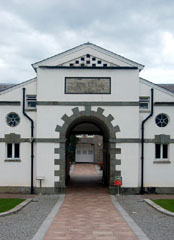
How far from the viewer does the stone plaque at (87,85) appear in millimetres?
18734

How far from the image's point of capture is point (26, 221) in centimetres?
1177

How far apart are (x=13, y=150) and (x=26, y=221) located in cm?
770

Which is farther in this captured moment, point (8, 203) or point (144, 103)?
point (144, 103)

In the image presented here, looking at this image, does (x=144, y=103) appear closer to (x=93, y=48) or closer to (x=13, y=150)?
(x=93, y=48)

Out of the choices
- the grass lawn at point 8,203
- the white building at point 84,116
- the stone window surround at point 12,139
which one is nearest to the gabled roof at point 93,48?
the white building at point 84,116

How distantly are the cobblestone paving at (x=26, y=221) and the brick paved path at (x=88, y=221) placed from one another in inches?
21.5

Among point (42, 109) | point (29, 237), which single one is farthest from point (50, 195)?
point (29, 237)

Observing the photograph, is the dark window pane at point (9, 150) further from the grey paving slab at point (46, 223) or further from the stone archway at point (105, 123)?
the grey paving slab at point (46, 223)

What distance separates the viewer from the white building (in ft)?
61.2

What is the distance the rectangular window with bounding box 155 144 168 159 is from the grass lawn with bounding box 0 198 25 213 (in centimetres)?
769

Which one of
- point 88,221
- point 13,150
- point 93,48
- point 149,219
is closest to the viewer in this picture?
point 88,221

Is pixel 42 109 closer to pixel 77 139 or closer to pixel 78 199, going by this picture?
pixel 78 199

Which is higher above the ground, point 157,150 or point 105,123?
point 105,123

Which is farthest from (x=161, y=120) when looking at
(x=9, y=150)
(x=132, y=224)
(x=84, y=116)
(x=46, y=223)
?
(x=46, y=223)
